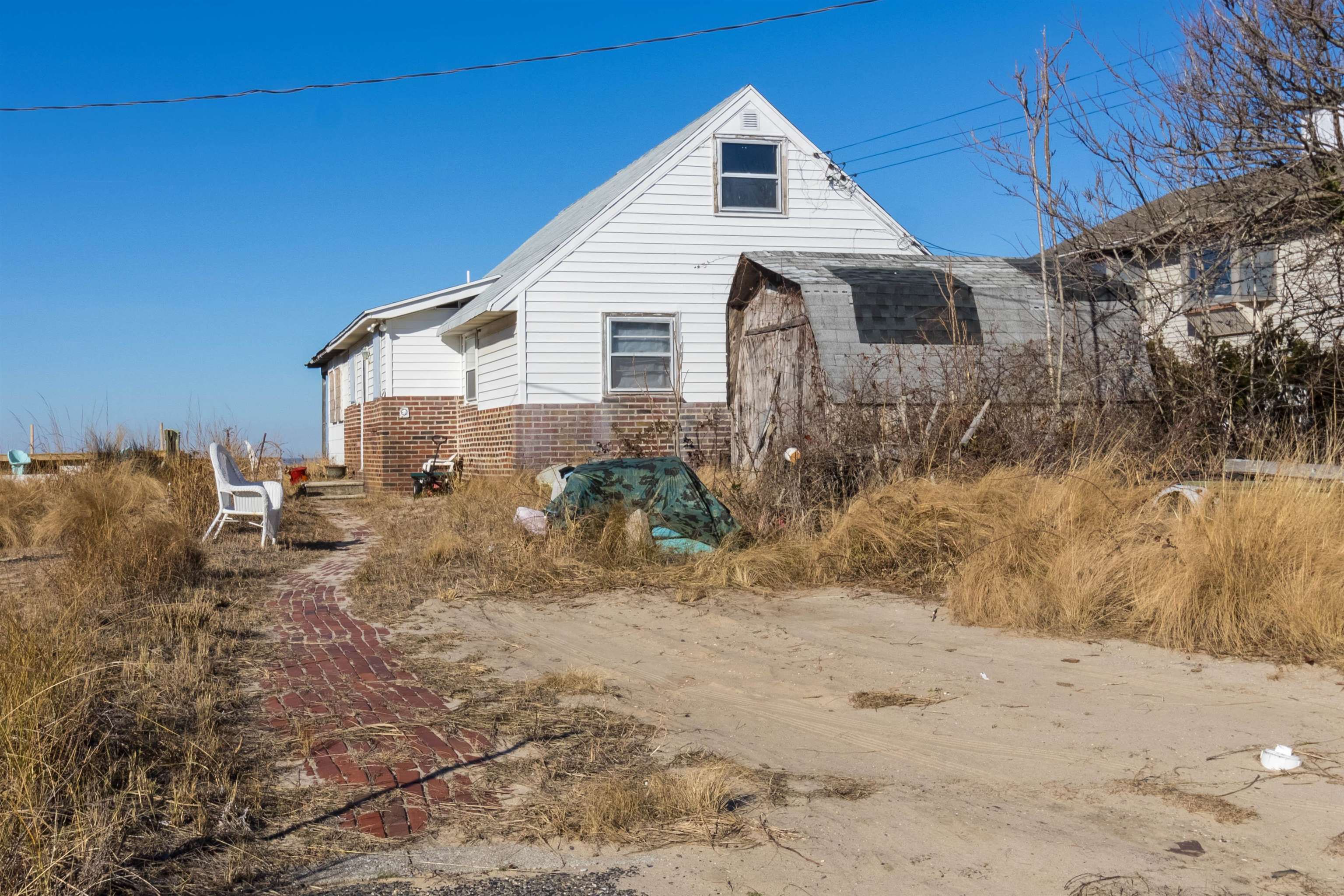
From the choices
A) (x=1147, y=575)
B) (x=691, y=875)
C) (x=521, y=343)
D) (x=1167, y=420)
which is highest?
(x=521, y=343)

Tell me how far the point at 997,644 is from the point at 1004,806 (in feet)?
8.93

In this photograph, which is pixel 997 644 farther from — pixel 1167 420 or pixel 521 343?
pixel 521 343

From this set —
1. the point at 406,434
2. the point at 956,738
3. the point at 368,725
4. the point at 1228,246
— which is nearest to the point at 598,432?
the point at 406,434

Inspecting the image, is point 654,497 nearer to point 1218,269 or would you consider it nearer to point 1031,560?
point 1031,560

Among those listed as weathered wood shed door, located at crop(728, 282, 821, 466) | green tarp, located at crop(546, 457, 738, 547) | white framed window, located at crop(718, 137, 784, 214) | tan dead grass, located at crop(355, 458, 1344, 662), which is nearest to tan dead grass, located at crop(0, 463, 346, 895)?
tan dead grass, located at crop(355, 458, 1344, 662)

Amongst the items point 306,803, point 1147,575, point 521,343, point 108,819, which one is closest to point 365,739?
point 306,803

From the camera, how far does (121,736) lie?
15.2 ft

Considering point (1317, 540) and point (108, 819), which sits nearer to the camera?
point (108, 819)

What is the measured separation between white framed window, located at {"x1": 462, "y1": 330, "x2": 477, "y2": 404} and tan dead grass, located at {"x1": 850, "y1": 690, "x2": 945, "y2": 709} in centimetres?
1474

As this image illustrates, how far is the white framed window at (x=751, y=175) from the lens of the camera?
17812 mm

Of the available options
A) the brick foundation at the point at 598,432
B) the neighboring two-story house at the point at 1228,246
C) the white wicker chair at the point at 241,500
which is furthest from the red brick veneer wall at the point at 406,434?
the neighboring two-story house at the point at 1228,246

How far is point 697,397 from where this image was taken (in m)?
17.4

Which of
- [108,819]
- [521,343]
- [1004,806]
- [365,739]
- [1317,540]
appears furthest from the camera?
[521,343]

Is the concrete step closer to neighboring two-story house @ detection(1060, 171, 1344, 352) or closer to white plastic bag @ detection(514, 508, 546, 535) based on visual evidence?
white plastic bag @ detection(514, 508, 546, 535)
